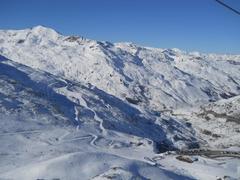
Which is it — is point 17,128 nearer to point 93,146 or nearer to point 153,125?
point 93,146

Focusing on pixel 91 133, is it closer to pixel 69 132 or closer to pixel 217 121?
pixel 69 132

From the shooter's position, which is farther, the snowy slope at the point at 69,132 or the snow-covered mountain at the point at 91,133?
the snow-covered mountain at the point at 91,133

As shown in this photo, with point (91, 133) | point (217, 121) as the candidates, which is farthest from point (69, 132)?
point (217, 121)

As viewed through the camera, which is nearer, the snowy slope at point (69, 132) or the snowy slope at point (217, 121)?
the snowy slope at point (69, 132)

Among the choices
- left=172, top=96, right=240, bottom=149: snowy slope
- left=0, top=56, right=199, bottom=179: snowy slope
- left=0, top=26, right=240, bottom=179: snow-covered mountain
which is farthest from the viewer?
left=172, top=96, right=240, bottom=149: snowy slope

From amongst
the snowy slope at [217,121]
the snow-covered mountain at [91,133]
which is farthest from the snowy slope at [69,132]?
the snowy slope at [217,121]

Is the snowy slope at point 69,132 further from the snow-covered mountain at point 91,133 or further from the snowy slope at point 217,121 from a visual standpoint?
the snowy slope at point 217,121

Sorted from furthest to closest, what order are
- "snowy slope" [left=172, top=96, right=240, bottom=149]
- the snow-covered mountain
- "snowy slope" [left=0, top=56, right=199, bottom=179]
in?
"snowy slope" [left=172, top=96, right=240, bottom=149] < the snow-covered mountain < "snowy slope" [left=0, top=56, right=199, bottom=179]

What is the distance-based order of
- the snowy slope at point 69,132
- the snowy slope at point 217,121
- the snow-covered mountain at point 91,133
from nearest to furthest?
1. the snowy slope at point 69,132
2. the snow-covered mountain at point 91,133
3. the snowy slope at point 217,121

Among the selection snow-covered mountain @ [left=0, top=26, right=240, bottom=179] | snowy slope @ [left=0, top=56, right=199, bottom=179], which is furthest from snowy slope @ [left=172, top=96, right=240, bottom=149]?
snowy slope @ [left=0, top=56, right=199, bottom=179]

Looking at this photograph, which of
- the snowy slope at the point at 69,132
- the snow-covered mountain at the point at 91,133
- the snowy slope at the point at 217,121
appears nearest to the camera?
the snowy slope at the point at 69,132

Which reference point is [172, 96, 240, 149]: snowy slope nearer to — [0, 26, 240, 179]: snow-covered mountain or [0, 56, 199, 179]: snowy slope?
[0, 26, 240, 179]: snow-covered mountain

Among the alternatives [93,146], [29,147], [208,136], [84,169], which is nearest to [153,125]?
[208,136]
